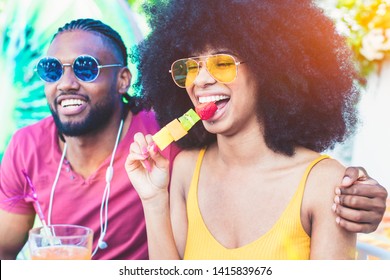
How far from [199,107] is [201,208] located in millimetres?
441

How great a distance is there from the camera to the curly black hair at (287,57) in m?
2.53

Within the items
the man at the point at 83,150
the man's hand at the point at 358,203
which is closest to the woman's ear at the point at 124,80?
the man at the point at 83,150

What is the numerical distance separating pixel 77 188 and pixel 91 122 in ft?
1.01

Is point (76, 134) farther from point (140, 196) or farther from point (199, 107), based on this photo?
point (199, 107)

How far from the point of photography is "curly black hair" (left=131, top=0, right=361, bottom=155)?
2.53m

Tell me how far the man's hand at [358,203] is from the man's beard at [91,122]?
110 cm

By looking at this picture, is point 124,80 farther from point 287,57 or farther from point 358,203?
point 358,203

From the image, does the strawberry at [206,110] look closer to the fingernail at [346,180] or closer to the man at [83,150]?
the man at [83,150]

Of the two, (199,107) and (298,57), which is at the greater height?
(298,57)

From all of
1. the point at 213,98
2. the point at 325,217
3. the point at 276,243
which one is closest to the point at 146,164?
the point at 213,98

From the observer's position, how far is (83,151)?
3.01m
